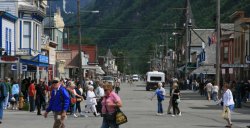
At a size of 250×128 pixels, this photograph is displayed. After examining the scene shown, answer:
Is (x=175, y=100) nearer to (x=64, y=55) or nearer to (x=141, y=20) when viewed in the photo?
(x=64, y=55)

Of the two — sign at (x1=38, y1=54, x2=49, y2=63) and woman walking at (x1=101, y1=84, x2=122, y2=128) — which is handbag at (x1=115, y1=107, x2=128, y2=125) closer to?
woman walking at (x1=101, y1=84, x2=122, y2=128)

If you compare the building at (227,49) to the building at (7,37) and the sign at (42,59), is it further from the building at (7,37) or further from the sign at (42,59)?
the building at (7,37)

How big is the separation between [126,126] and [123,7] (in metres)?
167

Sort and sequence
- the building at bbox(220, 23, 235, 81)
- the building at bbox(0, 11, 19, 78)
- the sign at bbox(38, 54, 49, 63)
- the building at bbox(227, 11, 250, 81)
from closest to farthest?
the building at bbox(0, 11, 19, 78), the sign at bbox(38, 54, 49, 63), the building at bbox(227, 11, 250, 81), the building at bbox(220, 23, 235, 81)

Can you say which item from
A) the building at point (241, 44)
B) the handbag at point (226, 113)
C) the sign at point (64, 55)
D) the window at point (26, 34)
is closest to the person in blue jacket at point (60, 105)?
the handbag at point (226, 113)

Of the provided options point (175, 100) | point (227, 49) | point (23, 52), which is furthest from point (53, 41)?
point (175, 100)

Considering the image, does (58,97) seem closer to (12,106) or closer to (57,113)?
(57,113)

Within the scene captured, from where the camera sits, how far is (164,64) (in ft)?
611

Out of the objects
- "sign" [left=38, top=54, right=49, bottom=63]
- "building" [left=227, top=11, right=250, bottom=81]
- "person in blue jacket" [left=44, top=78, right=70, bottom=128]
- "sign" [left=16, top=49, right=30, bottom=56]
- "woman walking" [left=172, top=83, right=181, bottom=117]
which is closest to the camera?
"person in blue jacket" [left=44, top=78, right=70, bottom=128]

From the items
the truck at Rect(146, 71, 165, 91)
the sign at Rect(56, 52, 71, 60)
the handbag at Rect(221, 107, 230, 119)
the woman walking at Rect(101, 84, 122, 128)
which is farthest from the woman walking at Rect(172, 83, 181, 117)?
the truck at Rect(146, 71, 165, 91)

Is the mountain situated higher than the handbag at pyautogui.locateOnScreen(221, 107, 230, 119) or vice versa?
the mountain

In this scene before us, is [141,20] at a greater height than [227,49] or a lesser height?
greater

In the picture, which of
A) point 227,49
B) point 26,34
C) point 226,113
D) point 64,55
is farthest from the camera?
point 227,49

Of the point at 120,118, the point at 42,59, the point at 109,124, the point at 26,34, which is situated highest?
the point at 26,34
